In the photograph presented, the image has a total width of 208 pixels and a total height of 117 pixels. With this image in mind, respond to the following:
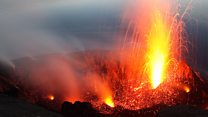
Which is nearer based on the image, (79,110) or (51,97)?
(79,110)

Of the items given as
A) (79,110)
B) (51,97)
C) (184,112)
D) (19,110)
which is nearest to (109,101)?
(51,97)

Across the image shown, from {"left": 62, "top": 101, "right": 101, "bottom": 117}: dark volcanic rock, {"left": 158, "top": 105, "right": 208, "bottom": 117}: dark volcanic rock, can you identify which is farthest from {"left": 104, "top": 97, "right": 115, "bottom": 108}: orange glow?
{"left": 158, "top": 105, "right": 208, "bottom": 117}: dark volcanic rock

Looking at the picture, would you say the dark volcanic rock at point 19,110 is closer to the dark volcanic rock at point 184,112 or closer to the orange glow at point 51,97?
the dark volcanic rock at point 184,112

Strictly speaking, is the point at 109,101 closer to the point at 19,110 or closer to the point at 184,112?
the point at 184,112

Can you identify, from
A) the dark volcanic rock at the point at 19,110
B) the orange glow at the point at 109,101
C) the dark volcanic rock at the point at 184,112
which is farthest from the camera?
the orange glow at the point at 109,101

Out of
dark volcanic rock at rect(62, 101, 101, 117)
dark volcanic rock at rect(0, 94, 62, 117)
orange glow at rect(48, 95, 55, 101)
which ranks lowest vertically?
dark volcanic rock at rect(0, 94, 62, 117)

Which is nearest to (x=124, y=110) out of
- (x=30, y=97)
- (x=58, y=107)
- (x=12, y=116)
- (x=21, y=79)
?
(x=58, y=107)

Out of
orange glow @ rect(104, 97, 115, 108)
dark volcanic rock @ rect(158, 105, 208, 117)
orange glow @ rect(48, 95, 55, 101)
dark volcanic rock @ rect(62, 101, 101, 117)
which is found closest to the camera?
dark volcanic rock @ rect(158, 105, 208, 117)

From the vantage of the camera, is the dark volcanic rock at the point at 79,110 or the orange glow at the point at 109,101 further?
the orange glow at the point at 109,101

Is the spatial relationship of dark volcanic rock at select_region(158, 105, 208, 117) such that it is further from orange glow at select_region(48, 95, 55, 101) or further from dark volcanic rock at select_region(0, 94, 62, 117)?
orange glow at select_region(48, 95, 55, 101)

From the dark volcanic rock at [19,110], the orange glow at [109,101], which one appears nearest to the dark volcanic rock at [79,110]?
the orange glow at [109,101]

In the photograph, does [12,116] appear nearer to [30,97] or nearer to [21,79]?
[30,97]

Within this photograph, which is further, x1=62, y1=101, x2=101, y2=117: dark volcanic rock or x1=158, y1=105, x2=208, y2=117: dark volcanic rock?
x1=62, y1=101, x2=101, y2=117: dark volcanic rock

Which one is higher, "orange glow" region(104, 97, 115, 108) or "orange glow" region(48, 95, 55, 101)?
"orange glow" region(48, 95, 55, 101)
